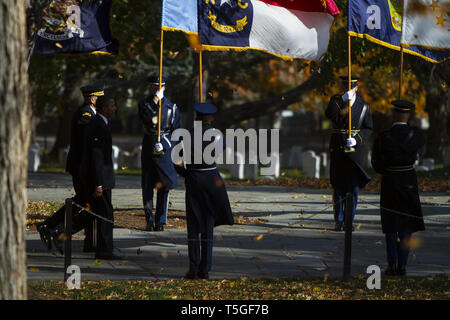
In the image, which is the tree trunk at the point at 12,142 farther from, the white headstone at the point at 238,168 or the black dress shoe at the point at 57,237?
the white headstone at the point at 238,168

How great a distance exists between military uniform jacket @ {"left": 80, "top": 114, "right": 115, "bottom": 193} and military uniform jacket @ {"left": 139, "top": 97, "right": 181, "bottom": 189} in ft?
4.77

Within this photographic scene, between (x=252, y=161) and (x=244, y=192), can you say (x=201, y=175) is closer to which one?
(x=244, y=192)

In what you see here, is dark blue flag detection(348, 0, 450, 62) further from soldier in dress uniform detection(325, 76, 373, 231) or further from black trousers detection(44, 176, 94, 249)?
black trousers detection(44, 176, 94, 249)

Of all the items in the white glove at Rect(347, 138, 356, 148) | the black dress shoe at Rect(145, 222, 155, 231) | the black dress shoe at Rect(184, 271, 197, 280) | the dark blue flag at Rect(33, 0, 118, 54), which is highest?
the dark blue flag at Rect(33, 0, 118, 54)

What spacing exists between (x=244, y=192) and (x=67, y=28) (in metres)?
6.48

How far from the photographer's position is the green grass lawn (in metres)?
7.05

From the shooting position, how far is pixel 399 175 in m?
8.39

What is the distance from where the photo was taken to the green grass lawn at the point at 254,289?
278 inches

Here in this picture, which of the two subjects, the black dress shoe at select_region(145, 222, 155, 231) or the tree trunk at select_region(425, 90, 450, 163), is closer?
the black dress shoe at select_region(145, 222, 155, 231)

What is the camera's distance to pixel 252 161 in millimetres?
21328

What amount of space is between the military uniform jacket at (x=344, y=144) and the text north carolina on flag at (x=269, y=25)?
1.02 meters

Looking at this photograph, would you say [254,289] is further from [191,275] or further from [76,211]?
[76,211]

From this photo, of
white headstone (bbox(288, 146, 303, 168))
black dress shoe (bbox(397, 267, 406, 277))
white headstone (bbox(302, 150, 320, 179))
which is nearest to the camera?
black dress shoe (bbox(397, 267, 406, 277))

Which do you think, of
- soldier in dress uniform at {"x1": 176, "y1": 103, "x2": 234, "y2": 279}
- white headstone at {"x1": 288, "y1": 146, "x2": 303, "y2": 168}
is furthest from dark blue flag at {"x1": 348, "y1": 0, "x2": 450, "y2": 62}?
white headstone at {"x1": 288, "y1": 146, "x2": 303, "y2": 168}
